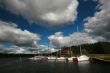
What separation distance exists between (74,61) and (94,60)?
14.6 metres

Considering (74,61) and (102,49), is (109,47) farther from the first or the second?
(74,61)

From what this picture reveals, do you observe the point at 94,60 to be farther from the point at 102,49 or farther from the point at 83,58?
the point at 102,49

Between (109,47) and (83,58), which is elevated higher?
(109,47)

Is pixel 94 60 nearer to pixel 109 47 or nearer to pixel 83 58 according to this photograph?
pixel 83 58

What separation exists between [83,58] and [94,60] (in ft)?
33.3

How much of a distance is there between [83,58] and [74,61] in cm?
784

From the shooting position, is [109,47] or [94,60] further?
[109,47]

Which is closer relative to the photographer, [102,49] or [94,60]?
[94,60]

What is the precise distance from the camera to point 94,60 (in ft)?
366

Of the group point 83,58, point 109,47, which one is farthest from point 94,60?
point 109,47

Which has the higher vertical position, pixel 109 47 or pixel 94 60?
pixel 109 47

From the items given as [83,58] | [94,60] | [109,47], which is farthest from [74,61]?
[109,47]

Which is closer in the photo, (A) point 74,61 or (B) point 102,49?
(A) point 74,61

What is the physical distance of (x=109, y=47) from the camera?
18375 cm
